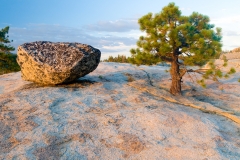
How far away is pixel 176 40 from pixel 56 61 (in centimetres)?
352

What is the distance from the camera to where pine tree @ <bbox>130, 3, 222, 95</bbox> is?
7184 millimetres

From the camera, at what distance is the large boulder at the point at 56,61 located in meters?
7.55

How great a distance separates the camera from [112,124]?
5109 millimetres

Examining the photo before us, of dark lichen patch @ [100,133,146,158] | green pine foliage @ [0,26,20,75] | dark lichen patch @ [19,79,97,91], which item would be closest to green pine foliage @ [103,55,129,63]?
green pine foliage @ [0,26,20,75]

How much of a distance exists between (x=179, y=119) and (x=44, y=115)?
9.46 feet

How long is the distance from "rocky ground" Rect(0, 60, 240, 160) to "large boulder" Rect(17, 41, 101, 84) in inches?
13.8

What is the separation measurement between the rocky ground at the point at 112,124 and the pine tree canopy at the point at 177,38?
1.19m

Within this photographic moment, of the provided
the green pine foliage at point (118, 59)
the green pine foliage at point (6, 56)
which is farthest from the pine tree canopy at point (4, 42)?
the green pine foliage at point (118, 59)

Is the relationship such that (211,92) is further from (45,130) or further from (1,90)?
(1,90)

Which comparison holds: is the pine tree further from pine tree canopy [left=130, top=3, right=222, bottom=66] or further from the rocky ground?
the rocky ground

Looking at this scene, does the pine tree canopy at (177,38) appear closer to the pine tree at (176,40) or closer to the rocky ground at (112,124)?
the pine tree at (176,40)

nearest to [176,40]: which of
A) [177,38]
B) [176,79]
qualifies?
[177,38]

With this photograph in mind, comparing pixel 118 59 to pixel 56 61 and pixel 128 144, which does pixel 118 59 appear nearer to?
pixel 56 61

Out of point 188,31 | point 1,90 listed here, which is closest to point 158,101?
point 188,31
